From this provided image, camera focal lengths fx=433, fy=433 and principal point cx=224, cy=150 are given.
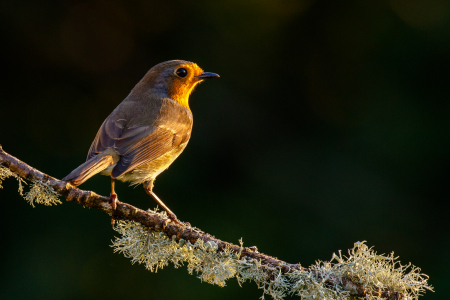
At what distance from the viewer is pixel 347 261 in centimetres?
193

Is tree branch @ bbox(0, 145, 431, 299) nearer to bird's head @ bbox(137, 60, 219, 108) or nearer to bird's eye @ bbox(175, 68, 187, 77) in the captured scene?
bird's head @ bbox(137, 60, 219, 108)

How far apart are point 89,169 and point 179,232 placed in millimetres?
678

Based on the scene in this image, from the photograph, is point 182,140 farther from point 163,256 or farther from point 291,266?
point 291,266

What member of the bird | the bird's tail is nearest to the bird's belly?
the bird

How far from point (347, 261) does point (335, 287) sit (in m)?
0.13

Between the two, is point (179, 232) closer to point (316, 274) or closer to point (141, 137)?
point (316, 274)

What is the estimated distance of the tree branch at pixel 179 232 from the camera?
185 centimetres

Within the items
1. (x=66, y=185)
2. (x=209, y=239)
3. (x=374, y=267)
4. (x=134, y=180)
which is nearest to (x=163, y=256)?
(x=209, y=239)

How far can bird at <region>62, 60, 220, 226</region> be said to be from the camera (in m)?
2.87

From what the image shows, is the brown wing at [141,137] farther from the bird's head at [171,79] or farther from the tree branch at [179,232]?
the tree branch at [179,232]

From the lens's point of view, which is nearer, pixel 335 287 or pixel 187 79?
pixel 335 287

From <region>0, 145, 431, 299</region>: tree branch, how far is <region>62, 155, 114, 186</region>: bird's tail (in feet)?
0.16

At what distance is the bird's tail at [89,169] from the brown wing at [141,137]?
0.08 meters

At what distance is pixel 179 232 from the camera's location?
235cm
